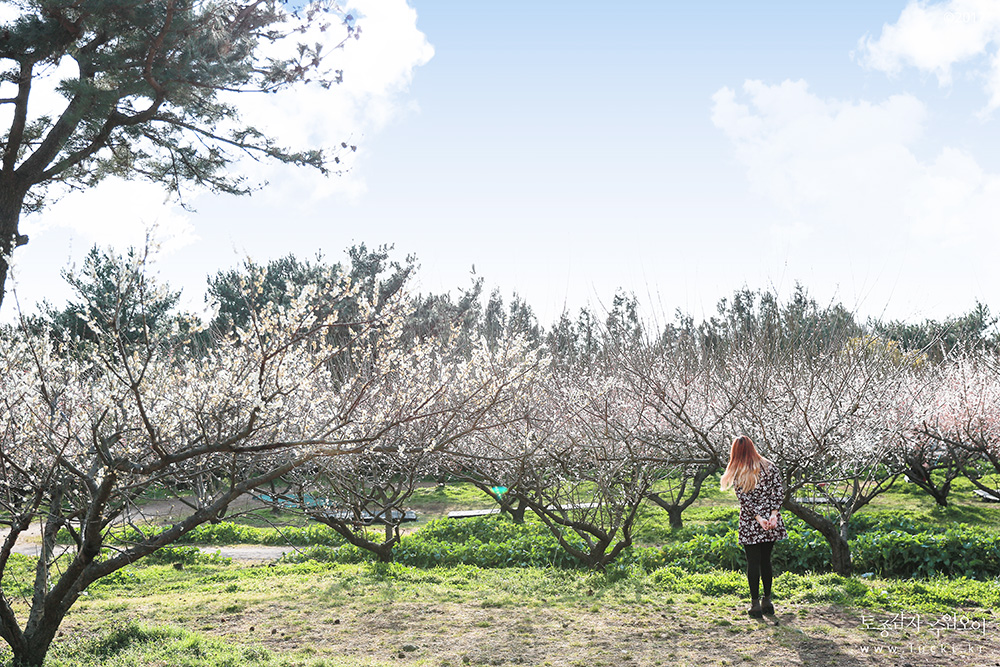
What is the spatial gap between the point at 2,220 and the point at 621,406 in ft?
31.6

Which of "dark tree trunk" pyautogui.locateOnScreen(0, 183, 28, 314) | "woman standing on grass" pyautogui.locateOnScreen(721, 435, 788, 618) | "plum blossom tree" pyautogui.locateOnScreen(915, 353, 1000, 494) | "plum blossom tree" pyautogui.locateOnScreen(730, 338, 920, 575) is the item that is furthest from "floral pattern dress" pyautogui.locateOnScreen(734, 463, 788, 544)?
"dark tree trunk" pyautogui.locateOnScreen(0, 183, 28, 314)

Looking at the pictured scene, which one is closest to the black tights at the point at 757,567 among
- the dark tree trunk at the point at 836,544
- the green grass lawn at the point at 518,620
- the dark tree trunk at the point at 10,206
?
the green grass lawn at the point at 518,620

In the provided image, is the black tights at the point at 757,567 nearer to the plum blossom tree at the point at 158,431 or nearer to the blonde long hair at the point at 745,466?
the blonde long hair at the point at 745,466

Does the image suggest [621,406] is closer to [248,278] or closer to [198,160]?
[248,278]

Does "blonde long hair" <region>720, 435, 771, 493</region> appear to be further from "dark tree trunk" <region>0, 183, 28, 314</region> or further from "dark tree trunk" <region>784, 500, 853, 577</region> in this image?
"dark tree trunk" <region>0, 183, 28, 314</region>

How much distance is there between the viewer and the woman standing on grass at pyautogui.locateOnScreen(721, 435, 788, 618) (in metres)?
6.02

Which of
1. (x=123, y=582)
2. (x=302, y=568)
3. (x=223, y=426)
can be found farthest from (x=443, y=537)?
(x=223, y=426)

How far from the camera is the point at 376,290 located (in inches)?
221

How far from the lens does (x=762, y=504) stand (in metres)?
6.05

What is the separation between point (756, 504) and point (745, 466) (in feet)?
1.18

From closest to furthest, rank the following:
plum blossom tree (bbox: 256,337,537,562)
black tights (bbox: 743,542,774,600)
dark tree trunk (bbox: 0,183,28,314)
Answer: plum blossom tree (bbox: 256,337,537,562) < black tights (bbox: 743,542,774,600) < dark tree trunk (bbox: 0,183,28,314)

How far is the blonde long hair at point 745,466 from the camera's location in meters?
6.00

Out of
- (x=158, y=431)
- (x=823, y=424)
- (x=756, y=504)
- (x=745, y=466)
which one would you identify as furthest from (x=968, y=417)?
(x=158, y=431)

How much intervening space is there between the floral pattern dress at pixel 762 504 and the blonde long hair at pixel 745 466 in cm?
6
